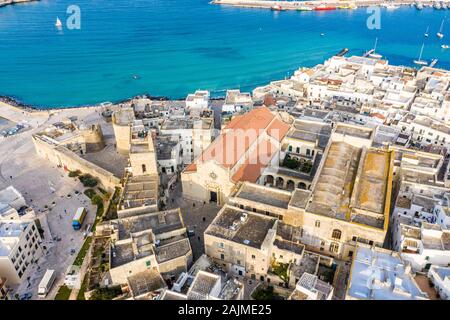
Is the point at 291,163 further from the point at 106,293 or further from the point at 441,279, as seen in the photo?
the point at 106,293

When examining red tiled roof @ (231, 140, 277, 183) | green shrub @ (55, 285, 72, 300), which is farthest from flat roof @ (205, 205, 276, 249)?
green shrub @ (55, 285, 72, 300)

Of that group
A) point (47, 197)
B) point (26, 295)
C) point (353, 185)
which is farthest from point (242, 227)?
point (47, 197)

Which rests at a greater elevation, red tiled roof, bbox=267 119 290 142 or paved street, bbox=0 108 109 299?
red tiled roof, bbox=267 119 290 142

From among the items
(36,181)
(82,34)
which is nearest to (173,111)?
(36,181)

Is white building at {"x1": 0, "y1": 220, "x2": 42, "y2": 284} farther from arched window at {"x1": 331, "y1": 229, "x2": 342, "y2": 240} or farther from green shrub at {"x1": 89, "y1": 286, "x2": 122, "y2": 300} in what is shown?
arched window at {"x1": 331, "y1": 229, "x2": 342, "y2": 240}

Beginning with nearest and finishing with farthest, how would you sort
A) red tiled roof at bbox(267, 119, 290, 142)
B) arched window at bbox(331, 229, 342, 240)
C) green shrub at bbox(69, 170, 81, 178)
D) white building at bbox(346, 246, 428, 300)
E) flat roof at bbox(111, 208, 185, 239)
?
white building at bbox(346, 246, 428, 300)
arched window at bbox(331, 229, 342, 240)
flat roof at bbox(111, 208, 185, 239)
red tiled roof at bbox(267, 119, 290, 142)
green shrub at bbox(69, 170, 81, 178)

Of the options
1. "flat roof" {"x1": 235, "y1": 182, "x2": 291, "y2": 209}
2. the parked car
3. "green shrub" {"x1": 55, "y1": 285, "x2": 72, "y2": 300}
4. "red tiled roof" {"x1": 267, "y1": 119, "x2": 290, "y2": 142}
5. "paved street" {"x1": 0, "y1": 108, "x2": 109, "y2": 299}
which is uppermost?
"red tiled roof" {"x1": 267, "y1": 119, "x2": 290, "y2": 142}

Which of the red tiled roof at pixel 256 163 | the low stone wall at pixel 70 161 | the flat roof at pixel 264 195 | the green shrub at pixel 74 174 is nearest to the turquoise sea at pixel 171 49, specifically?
the low stone wall at pixel 70 161
